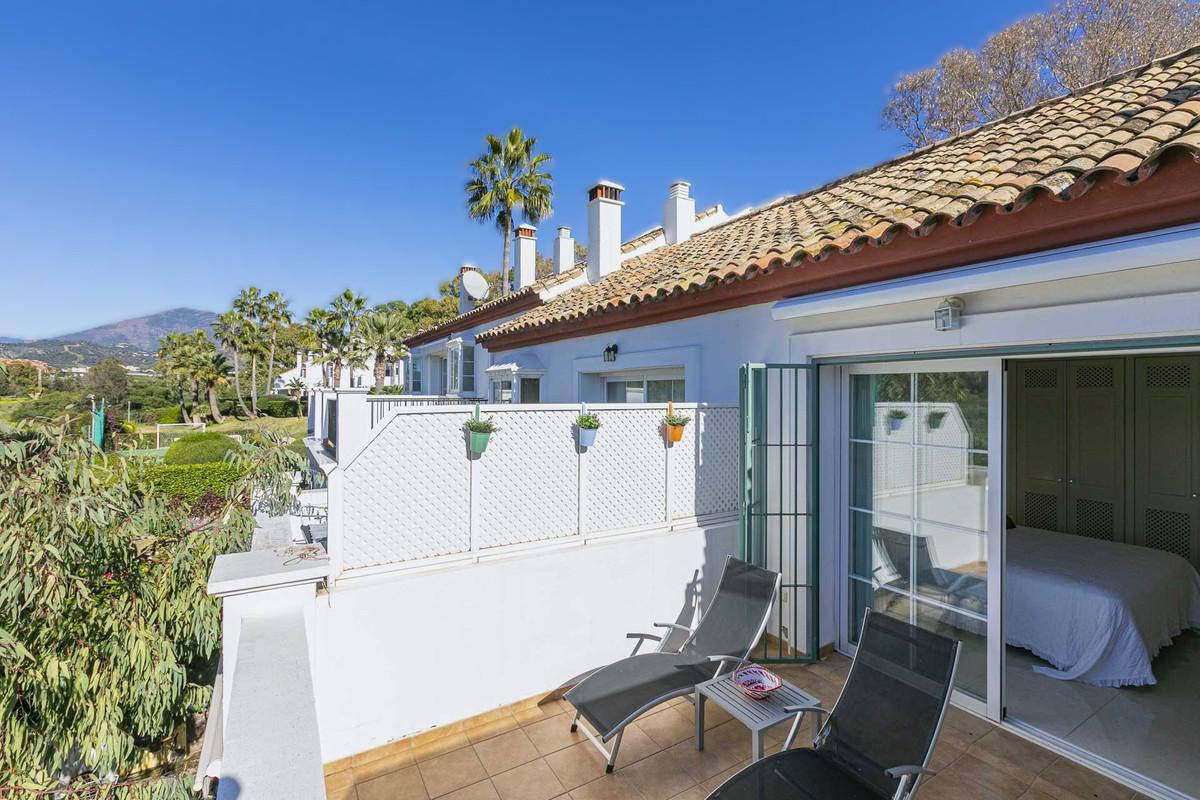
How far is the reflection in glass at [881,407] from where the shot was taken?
220 inches

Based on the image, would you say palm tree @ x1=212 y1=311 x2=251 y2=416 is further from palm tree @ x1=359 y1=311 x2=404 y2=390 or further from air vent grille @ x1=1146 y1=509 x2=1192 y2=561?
air vent grille @ x1=1146 y1=509 x2=1192 y2=561

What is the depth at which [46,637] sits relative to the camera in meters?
3.94

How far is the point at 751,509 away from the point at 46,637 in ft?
19.9

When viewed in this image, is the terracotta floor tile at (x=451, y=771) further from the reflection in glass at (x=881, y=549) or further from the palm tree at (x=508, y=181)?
the palm tree at (x=508, y=181)

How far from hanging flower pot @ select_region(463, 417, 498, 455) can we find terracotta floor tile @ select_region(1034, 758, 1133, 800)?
506cm

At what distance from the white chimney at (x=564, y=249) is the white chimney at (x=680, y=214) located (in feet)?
17.7

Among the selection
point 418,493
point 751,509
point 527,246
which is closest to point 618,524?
point 751,509

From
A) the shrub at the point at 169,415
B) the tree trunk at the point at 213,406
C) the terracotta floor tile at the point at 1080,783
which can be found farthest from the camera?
the shrub at the point at 169,415

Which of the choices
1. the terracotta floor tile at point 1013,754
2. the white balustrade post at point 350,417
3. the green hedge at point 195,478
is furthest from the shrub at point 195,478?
the terracotta floor tile at point 1013,754

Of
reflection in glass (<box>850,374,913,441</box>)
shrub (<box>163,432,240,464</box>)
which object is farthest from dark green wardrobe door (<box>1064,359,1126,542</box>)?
shrub (<box>163,432,240,464</box>)

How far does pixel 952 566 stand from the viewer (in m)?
5.21

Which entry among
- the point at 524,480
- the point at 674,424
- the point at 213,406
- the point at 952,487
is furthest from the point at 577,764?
the point at 213,406

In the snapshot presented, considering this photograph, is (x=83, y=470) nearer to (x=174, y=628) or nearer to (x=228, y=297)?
(x=174, y=628)

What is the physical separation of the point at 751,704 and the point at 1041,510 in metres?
8.36
